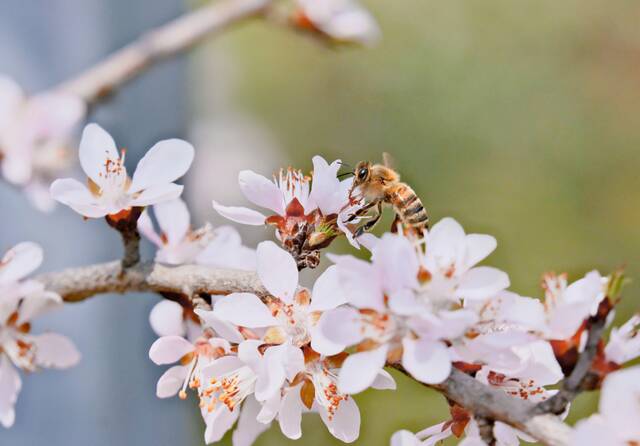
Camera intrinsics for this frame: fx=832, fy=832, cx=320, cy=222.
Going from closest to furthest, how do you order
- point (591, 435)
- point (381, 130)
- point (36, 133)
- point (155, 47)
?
point (591, 435) < point (36, 133) < point (155, 47) < point (381, 130)

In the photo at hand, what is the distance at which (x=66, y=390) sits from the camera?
112cm

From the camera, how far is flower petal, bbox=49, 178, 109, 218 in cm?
34

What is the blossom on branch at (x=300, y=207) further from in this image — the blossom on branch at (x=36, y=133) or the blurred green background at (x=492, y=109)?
the blurred green background at (x=492, y=109)

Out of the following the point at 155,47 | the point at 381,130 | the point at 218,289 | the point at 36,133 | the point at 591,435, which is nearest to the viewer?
the point at 591,435

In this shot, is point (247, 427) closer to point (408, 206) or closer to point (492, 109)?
point (408, 206)

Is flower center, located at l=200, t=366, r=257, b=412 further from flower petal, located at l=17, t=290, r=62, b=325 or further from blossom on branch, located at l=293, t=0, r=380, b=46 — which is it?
blossom on branch, located at l=293, t=0, r=380, b=46

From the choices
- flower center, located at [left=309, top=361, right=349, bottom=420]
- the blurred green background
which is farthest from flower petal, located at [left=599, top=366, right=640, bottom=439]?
the blurred green background

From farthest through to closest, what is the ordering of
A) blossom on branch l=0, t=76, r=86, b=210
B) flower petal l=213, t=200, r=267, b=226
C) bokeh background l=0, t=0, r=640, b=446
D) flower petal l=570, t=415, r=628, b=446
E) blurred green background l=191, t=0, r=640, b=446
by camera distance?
blurred green background l=191, t=0, r=640, b=446 < bokeh background l=0, t=0, r=640, b=446 < blossom on branch l=0, t=76, r=86, b=210 < flower petal l=213, t=200, r=267, b=226 < flower petal l=570, t=415, r=628, b=446

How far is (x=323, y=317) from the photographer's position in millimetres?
286

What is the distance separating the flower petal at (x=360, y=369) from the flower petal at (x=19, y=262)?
0.50ft

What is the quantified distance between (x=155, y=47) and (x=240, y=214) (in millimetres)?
427

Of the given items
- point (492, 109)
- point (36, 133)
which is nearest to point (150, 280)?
point (36, 133)

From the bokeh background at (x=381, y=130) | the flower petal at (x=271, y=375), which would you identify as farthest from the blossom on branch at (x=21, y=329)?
the bokeh background at (x=381, y=130)

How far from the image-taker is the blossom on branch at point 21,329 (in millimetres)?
356
